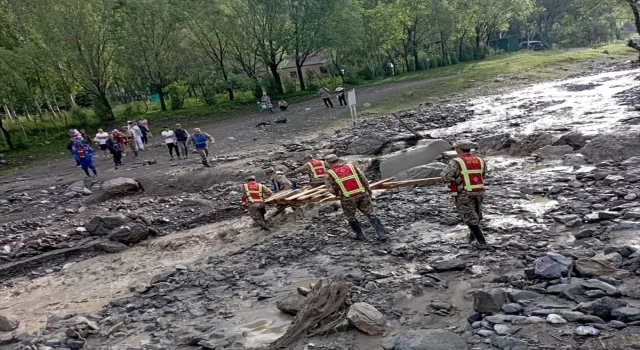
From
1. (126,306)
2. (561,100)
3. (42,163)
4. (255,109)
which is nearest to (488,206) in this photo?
(126,306)

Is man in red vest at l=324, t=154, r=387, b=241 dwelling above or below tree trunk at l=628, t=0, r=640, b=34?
below

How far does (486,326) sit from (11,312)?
8.29m

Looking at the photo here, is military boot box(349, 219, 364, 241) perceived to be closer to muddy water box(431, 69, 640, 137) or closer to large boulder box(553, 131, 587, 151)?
large boulder box(553, 131, 587, 151)

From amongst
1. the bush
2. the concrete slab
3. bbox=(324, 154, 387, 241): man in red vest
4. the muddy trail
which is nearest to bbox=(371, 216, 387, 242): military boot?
bbox=(324, 154, 387, 241): man in red vest

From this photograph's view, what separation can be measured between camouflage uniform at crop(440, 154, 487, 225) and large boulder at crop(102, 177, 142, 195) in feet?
36.9

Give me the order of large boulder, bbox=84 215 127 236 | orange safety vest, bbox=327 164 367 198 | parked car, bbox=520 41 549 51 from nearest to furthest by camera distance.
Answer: orange safety vest, bbox=327 164 367 198 < large boulder, bbox=84 215 127 236 < parked car, bbox=520 41 549 51

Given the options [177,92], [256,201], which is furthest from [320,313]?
[177,92]

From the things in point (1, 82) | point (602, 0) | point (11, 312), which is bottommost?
point (11, 312)

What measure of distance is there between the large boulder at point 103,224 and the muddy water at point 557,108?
36.8 feet

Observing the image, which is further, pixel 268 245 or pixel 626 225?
pixel 268 245

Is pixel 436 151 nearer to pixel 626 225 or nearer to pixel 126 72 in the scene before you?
pixel 626 225

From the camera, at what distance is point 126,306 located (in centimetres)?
758

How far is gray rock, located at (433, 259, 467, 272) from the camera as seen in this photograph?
651cm

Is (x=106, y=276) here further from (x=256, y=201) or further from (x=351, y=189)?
(x=351, y=189)
